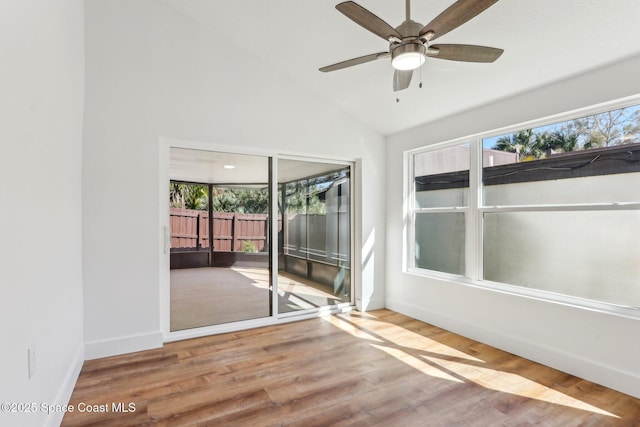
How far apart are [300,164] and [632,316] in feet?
10.9

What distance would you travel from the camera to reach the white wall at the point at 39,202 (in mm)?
1328

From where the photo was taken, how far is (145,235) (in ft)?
10.2

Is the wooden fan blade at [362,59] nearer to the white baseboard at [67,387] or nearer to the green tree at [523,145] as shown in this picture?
the green tree at [523,145]

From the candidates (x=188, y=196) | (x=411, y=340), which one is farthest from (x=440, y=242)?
(x=188, y=196)

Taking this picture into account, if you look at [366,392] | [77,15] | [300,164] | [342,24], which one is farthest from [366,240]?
[77,15]

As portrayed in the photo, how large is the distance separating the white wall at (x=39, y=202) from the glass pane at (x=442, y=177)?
11.8 ft

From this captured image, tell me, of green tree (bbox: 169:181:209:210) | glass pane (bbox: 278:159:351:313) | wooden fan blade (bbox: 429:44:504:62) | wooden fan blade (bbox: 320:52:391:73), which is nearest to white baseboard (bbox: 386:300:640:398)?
glass pane (bbox: 278:159:351:313)

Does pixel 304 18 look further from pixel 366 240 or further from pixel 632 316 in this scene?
pixel 632 316

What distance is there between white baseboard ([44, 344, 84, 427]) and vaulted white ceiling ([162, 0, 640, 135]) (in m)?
3.21

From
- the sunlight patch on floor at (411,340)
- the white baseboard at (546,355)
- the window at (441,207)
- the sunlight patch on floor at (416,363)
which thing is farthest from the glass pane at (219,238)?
the white baseboard at (546,355)

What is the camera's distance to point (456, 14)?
5.38 ft

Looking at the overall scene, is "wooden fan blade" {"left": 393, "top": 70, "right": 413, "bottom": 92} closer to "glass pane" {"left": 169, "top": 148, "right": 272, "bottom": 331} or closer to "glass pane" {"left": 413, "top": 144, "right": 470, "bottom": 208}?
"glass pane" {"left": 413, "top": 144, "right": 470, "bottom": 208}

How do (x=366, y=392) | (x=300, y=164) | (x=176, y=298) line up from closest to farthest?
(x=366, y=392) < (x=176, y=298) < (x=300, y=164)

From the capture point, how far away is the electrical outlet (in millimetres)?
1523
